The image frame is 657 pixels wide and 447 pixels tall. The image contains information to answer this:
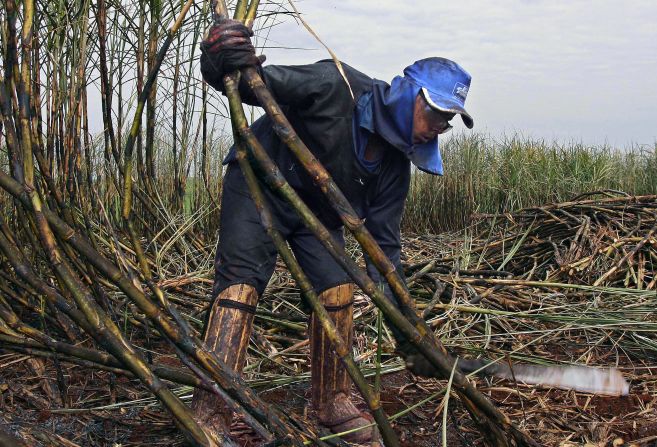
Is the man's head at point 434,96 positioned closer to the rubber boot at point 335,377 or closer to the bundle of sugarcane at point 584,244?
the rubber boot at point 335,377

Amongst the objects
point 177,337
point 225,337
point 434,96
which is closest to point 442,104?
point 434,96

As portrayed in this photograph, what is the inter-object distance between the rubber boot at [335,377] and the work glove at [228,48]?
92 centimetres

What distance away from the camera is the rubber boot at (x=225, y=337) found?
2.25 m

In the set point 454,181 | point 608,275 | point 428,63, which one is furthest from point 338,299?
point 454,181

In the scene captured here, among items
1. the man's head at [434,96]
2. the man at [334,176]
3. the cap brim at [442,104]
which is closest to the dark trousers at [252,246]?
the man at [334,176]

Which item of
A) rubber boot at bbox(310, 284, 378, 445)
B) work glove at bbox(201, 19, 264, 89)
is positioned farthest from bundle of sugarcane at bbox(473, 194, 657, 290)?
Answer: work glove at bbox(201, 19, 264, 89)

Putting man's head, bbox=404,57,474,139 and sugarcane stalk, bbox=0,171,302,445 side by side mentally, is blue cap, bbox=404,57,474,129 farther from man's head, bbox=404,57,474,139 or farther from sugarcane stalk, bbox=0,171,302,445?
sugarcane stalk, bbox=0,171,302,445

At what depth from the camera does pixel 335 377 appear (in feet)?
8.53

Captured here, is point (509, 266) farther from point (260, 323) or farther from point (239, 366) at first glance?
point (239, 366)

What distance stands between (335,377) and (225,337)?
0.50 meters

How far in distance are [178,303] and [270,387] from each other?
1002 millimetres

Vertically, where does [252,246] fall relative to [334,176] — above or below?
below

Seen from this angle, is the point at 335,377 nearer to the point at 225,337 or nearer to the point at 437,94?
the point at 225,337

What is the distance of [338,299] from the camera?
2506 mm
